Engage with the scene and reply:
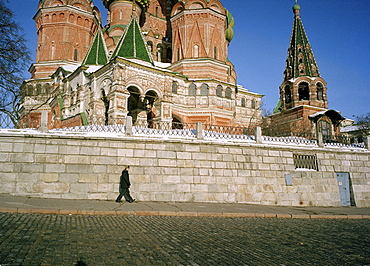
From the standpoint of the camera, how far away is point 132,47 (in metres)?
21.6

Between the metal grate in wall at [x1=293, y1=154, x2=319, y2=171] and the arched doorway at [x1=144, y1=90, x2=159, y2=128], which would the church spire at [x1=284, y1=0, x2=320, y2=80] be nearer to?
the arched doorway at [x1=144, y1=90, x2=159, y2=128]

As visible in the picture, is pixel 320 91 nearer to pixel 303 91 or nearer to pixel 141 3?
pixel 303 91

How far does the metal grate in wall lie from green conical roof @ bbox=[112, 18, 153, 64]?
42.3ft

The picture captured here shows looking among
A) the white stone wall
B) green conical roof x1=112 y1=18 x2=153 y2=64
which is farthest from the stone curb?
green conical roof x1=112 y1=18 x2=153 y2=64

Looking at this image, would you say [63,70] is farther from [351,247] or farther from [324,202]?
[351,247]

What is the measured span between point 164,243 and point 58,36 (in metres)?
30.0

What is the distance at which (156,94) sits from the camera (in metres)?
21.3

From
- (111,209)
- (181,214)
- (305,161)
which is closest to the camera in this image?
(111,209)

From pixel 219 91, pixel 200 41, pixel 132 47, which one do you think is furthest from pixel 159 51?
pixel 132 47

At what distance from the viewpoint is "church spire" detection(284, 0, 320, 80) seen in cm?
3180

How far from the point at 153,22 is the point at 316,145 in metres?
23.6

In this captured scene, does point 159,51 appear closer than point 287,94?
Yes

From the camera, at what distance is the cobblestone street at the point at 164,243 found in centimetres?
414

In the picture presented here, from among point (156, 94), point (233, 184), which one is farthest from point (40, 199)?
point (156, 94)
